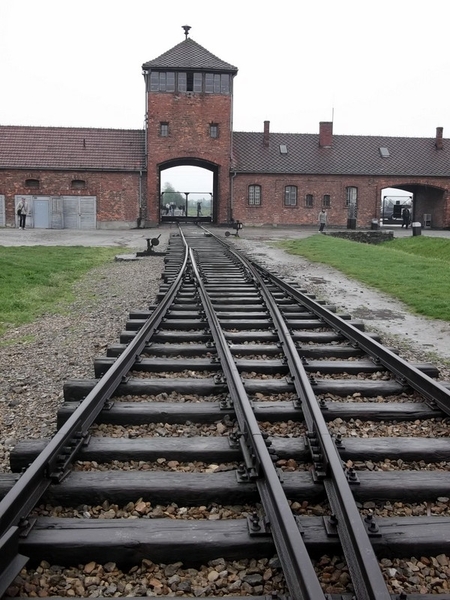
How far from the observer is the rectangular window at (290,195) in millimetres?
42688

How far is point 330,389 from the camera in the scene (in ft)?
17.0

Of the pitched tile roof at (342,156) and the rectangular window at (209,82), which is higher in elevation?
the rectangular window at (209,82)

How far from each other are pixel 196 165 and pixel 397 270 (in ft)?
96.9

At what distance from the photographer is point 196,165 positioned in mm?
43250

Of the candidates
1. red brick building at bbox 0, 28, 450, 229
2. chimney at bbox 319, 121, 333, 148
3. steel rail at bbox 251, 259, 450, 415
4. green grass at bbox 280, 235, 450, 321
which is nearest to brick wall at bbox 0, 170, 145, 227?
red brick building at bbox 0, 28, 450, 229

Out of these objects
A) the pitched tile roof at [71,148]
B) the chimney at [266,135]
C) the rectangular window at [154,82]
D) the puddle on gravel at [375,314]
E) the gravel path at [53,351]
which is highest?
the rectangular window at [154,82]

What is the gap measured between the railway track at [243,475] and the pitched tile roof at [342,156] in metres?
37.1

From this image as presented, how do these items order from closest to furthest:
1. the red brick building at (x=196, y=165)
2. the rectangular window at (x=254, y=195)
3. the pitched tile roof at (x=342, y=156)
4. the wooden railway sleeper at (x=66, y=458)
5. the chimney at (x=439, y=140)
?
1. the wooden railway sleeper at (x=66, y=458)
2. the red brick building at (x=196, y=165)
3. the rectangular window at (x=254, y=195)
4. the pitched tile roof at (x=342, y=156)
5. the chimney at (x=439, y=140)

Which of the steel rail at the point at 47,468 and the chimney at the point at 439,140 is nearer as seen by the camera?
the steel rail at the point at 47,468

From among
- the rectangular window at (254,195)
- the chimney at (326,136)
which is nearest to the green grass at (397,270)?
the rectangular window at (254,195)

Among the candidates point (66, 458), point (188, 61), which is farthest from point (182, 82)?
point (66, 458)

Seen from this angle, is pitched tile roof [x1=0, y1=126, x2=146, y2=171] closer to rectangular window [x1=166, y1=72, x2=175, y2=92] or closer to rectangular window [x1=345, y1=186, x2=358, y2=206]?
rectangular window [x1=166, y1=72, x2=175, y2=92]

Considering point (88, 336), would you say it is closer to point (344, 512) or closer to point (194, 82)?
point (344, 512)

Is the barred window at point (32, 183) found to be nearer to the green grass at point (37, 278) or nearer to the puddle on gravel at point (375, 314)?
the green grass at point (37, 278)
